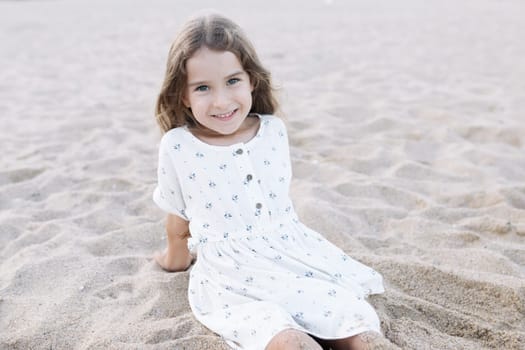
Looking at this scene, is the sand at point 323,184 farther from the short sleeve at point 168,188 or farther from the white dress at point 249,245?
the short sleeve at point 168,188

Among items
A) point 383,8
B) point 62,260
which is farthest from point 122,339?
point 383,8

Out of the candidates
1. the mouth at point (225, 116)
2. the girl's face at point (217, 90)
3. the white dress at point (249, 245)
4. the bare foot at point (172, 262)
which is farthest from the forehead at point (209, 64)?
the bare foot at point (172, 262)

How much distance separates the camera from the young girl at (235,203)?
187 cm

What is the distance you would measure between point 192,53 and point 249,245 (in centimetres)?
67

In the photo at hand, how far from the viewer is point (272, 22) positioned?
355 inches

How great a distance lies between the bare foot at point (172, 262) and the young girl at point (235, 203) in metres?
0.26

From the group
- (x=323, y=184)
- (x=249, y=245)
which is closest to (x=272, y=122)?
(x=249, y=245)

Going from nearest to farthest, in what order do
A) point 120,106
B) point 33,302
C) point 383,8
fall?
point 33,302
point 120,106
point 383,8

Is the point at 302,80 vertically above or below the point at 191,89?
below

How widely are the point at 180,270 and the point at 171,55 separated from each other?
0.92 meters

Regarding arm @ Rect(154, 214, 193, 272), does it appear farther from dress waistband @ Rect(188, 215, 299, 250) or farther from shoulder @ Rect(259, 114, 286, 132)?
shoulder @ Rect(259, 114, 286, 132)

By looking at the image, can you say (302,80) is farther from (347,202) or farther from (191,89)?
(191,89)

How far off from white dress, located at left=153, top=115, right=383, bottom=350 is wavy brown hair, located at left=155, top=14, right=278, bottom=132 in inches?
3.4

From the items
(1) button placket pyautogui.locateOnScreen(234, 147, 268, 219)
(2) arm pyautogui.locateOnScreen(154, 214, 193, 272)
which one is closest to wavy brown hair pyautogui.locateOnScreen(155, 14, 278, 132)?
(1) button placket pyautogui.locateOnScreen(234, 147, 268, 219)
